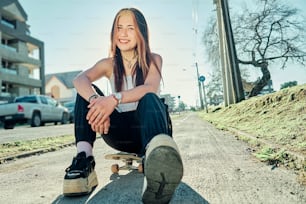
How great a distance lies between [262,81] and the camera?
22.7m

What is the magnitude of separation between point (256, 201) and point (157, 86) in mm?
895

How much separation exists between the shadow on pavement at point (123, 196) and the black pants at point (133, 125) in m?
0.25

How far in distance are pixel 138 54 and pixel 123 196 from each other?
0.98 meters

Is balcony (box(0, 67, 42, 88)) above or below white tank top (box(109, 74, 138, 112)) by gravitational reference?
above

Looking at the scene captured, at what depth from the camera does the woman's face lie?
2082mm

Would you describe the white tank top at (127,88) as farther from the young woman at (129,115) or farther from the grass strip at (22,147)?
the grass strip at (22,147)

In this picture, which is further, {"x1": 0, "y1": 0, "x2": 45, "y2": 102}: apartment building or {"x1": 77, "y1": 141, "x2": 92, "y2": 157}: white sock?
{"x1": 0, "y1": 0, "x2": 45, "y2": 102}: apartment building

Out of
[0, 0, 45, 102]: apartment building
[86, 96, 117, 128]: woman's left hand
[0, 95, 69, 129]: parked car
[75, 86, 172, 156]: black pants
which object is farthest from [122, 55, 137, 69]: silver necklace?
[0, 0, 45, 102]: apartment building

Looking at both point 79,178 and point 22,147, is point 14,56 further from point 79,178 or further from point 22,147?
point 79,178

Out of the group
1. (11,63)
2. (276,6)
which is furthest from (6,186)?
(11,63)

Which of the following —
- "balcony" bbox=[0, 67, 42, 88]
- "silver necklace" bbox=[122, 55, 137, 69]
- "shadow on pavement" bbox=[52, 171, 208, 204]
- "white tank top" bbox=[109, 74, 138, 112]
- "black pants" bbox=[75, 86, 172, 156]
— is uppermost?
"balcony" bbox=[0, 67, 42, 88]

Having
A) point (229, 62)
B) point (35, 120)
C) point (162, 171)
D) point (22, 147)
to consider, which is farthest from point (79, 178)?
point (229, 62)

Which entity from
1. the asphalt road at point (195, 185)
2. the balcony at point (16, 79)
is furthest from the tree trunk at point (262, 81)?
the balcony at point (16, 79)

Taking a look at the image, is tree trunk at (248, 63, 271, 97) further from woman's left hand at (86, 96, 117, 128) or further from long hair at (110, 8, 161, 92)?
woman's left hand at (86, 96, 117, 128)
